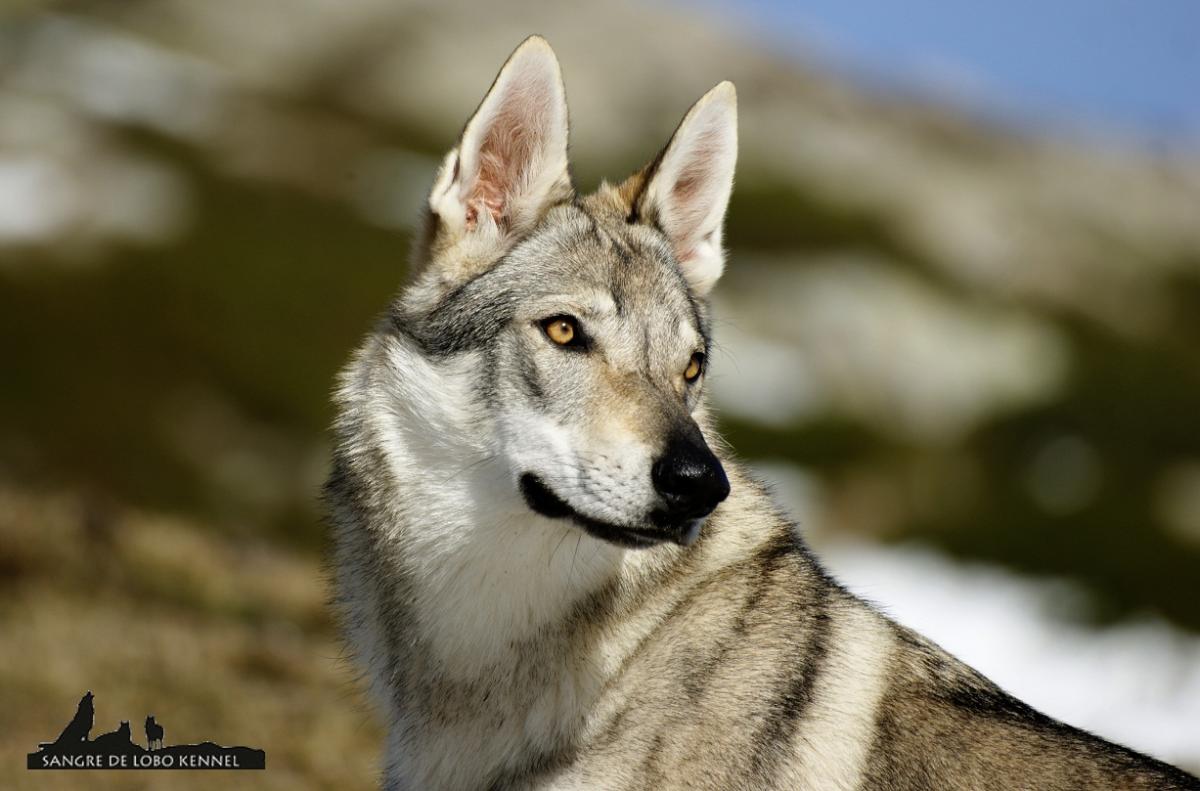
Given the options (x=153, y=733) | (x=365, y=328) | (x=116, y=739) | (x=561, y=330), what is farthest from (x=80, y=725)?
(x=365, y=328)

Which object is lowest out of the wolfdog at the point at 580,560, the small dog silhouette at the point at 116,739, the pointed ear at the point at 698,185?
the small dog silhouette at the point at 116,739

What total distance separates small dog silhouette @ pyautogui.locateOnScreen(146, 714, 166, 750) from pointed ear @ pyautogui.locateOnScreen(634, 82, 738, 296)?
480 centimetres

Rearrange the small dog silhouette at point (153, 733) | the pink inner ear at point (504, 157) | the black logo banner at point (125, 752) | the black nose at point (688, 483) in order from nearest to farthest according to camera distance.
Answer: the black nose at point (688, 483), the pink inner ear at point (504, 157), the black logo banner at point (125, 752), the small dog silhouette at point (153, 733)

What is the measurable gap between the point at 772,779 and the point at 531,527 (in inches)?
61.7

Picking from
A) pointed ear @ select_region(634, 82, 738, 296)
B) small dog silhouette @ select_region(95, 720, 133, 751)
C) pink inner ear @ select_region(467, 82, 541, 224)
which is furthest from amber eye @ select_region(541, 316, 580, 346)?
small dog silhouette @ select_region(95, 720, 133, 751)

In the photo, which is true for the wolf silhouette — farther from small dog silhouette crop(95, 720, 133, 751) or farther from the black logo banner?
small dog silhouette crop(95, 720, 133, 751)

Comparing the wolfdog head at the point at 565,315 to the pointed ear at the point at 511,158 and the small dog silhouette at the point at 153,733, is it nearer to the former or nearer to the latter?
the pointed ear at the point at 511,158

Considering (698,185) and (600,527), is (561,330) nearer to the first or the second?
(600,527)

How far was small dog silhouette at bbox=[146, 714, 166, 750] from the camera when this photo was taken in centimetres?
859

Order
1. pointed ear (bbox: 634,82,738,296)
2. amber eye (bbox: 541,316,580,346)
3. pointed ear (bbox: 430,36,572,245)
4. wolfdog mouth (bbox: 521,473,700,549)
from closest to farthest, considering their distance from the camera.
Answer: wolfdog mouth (bbox: 521,473,700,549) → amber eye (bbox: 541,316,580,346) → pointed ear (bbox: 430,36,572,245) → pointed ear (bbox: 634,82,738,296)

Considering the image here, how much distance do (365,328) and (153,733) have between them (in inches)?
1277

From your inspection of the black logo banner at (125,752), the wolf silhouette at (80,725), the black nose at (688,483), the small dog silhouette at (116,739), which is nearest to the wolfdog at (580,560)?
the black nose at (688,483)

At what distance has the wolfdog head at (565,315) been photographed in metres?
5.53

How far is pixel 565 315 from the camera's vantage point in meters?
6.18
